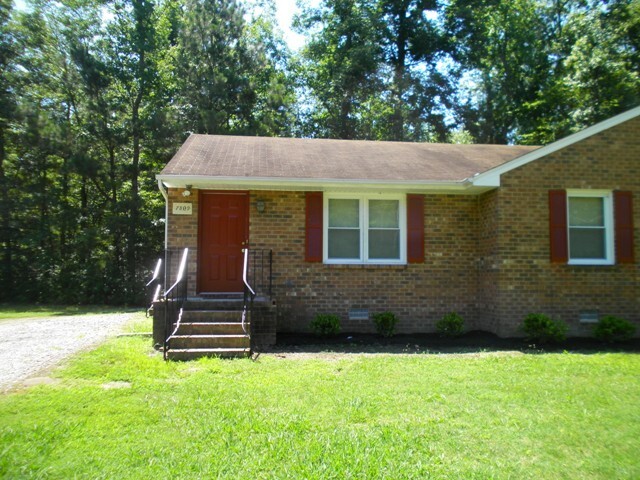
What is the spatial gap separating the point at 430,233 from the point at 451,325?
74.6 inches

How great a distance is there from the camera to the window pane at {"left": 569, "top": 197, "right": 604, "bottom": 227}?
9445mm

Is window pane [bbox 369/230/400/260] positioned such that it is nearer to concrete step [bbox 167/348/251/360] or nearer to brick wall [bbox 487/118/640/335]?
brick wall [bbox 487/118/640/335]

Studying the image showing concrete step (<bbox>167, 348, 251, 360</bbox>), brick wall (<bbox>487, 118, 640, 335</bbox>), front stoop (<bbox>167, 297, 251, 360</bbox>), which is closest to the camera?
concrete step (<bbox>167, 348, 251, 360</bbox>)

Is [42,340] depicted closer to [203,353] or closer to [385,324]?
[203,353]

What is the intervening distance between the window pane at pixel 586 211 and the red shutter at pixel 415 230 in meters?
2.92

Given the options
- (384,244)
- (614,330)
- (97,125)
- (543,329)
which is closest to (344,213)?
(384,244)

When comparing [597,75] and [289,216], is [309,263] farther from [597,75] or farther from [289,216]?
[597,75]

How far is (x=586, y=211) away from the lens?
9477 millimetres

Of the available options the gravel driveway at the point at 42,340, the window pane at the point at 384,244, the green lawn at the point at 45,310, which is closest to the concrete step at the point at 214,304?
the gravel driveway at the point at 42,340

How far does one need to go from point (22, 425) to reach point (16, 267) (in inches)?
725

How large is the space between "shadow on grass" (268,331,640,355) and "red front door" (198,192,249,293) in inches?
62.8

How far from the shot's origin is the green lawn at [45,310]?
14.6 m

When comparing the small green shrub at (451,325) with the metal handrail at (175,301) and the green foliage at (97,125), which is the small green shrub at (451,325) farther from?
the green foliage at (97,125)

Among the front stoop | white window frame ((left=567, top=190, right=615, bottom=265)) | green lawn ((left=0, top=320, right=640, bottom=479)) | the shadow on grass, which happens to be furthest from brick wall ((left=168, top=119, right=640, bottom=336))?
green lawn ((left=0, top=320, right=640, bottom=479))
